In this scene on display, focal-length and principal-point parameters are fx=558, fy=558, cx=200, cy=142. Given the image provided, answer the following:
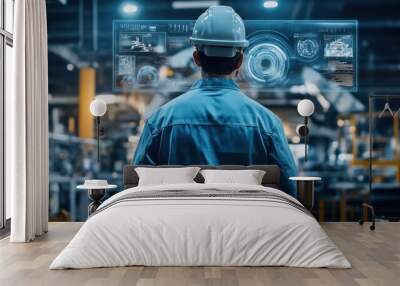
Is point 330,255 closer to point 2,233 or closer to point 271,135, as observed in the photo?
point 271,135

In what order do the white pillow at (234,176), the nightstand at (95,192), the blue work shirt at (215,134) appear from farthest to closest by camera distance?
1. the blue work shirt at (215,134)
2. the nightstand at (95,192)
3. the white pillow at (234,176)

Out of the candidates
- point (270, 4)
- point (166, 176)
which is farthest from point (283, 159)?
point (270, 4)

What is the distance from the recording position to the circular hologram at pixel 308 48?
6.96 m

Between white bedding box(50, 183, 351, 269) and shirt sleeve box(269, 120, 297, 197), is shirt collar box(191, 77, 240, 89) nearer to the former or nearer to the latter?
shirt sleeve box(269, 120, 297, 197)

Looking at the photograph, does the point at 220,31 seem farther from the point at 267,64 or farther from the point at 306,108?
the point at 306,108

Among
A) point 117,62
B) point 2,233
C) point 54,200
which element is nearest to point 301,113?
point 117,62

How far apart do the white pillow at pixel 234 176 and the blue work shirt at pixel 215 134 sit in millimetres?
411

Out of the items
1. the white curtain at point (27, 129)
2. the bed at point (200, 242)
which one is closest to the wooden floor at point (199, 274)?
the bed at point (200, 242)

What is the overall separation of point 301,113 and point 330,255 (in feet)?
9.22

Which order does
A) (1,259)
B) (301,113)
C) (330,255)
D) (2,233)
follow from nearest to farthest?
(330,255) < (1,259) < (2,233) < (301,113)

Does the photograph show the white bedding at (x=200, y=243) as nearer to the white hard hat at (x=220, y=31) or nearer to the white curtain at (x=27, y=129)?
the white curtain at (x=27, y=129)

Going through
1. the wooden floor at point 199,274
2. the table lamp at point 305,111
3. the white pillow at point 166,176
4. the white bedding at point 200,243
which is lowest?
the wooden floor at point 199,274

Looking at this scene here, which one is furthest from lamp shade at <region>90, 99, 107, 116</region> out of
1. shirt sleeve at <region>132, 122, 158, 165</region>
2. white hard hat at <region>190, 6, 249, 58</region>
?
white hard hat at <region>190, 6, 249, 58</region>

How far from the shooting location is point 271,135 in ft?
22.2
